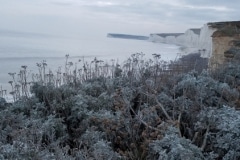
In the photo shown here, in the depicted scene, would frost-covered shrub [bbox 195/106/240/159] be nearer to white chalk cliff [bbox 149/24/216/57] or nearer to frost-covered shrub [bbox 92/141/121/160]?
frost-covered shrub [bbox 92/141/121/160]

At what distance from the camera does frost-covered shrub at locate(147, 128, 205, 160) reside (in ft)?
12.7

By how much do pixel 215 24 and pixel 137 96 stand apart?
7.91m

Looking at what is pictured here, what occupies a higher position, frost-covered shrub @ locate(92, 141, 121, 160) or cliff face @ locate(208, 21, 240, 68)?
cliff face @ locate(208, 21, 240, 68)

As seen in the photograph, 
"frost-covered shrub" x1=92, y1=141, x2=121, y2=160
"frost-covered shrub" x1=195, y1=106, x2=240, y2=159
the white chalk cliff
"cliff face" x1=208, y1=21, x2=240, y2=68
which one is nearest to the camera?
"frost-covered shrub" x1=92, y1=141, x2=121, y2=160

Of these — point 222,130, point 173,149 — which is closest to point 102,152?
point 173,149

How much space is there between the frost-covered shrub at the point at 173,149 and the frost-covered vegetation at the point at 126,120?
10 mm

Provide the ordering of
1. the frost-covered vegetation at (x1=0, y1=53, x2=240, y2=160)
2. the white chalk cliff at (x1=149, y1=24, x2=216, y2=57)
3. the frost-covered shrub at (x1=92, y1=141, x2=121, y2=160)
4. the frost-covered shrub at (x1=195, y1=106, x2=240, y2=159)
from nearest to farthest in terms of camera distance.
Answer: the frost-covered shrub at (x1=92, y1=141, x2=121, y2=160) < the frost-covered vegetation at (x1=0, y1=53, x2=240, y2=160) < the frost-covered shrub at (x1=195, y1=106, x2=240, y2=159) < the white chalk cliff at (x1=149, y1=24, x2=216, y2=57)

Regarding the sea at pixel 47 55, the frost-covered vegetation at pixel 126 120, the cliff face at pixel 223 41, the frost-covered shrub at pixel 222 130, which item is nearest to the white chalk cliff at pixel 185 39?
the sea at pixel 47 55

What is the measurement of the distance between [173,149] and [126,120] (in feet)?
3.69

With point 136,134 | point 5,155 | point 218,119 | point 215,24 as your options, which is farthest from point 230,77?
point 215,24

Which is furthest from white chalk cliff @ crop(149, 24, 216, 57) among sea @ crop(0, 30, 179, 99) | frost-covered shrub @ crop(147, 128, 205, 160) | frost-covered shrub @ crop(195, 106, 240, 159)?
frost-covered shrub @ crop(147, 128, 205, 160)

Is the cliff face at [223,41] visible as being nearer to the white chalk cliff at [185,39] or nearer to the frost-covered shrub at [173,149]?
the frost-covered shrub at [173,149]

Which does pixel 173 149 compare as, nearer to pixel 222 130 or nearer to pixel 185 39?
pixel 222 130

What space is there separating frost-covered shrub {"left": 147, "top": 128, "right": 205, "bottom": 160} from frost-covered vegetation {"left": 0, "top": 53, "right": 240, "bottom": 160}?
0.01 m
